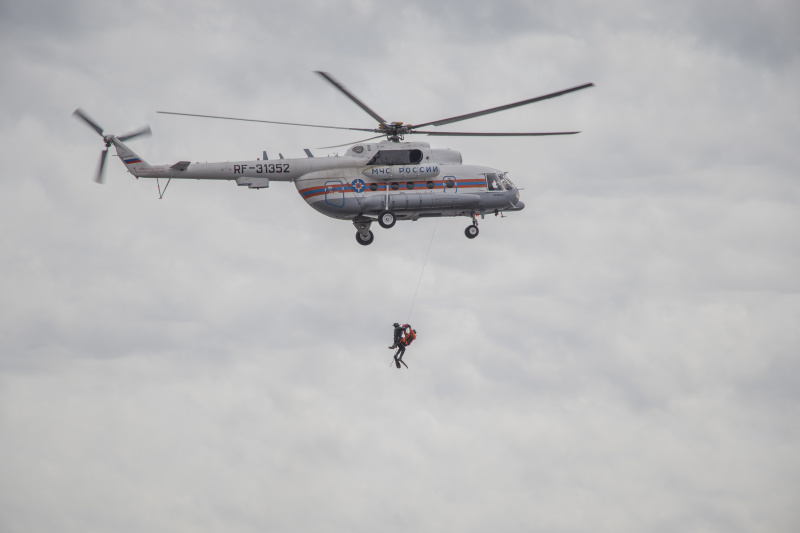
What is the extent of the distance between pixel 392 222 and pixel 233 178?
6.88 metres

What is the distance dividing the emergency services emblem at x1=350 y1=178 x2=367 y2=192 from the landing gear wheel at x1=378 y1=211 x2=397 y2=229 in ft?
4.39

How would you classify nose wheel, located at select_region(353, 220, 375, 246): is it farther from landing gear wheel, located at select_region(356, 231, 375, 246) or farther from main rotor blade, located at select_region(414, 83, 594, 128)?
main rotor blade, located at select_region(414, 83, 594, 128)

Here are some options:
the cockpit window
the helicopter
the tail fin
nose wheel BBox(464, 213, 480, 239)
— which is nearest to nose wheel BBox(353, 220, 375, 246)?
the helicopter

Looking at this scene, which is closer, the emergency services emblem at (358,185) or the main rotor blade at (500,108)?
the main rotor blade at (500,108)

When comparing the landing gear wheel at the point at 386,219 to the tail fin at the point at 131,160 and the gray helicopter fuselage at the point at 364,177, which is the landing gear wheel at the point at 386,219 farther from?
the tail fin at the point at 131,160

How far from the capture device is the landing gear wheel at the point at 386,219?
40781 mm

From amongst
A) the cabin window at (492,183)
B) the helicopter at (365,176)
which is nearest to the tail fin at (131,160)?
the helicopter at (365,176)

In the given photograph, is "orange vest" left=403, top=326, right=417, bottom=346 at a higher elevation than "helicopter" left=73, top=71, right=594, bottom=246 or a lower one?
lower

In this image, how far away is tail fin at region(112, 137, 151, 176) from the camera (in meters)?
40.8

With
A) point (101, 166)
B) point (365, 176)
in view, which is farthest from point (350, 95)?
point (101, 166)

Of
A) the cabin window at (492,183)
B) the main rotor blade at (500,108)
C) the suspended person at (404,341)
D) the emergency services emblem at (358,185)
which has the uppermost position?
the cabin window at (492,183)

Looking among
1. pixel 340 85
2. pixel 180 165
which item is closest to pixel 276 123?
pixel 340 85

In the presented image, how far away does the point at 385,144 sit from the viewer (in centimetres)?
4153

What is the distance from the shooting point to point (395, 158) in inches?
1628
